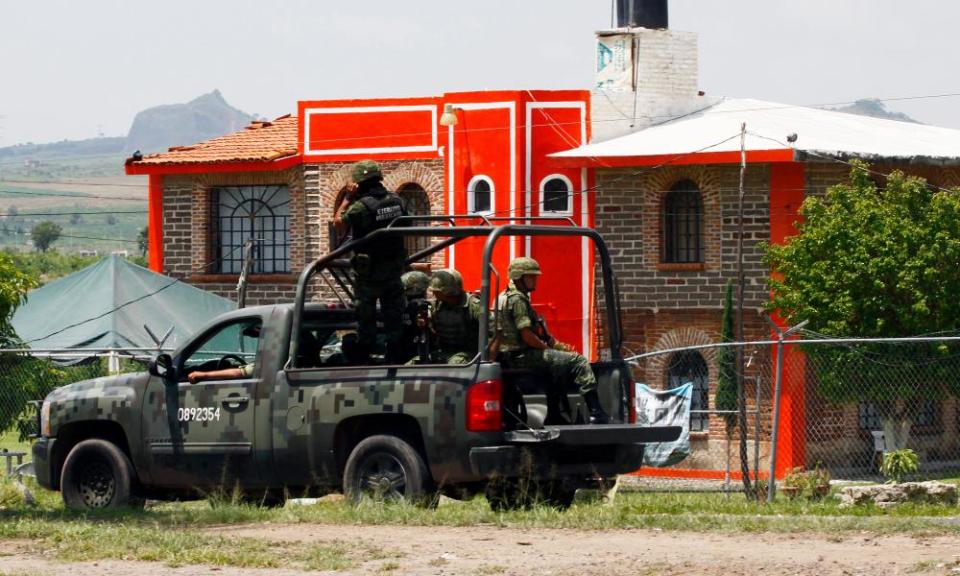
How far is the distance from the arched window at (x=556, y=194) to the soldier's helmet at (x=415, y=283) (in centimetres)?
2060

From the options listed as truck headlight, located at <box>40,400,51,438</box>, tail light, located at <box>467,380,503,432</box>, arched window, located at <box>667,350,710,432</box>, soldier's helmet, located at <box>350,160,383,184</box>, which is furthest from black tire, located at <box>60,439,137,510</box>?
arched window, located at <box>667,350,710,432</box>

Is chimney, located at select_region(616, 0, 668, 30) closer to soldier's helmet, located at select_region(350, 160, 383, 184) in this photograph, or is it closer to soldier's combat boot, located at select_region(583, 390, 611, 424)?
soldier's helmet, located at select_region(350, 160, 383, 184)

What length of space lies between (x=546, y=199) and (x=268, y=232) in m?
6.62

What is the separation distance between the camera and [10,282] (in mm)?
24594

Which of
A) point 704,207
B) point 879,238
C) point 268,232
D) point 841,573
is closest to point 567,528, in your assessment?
point 841,573

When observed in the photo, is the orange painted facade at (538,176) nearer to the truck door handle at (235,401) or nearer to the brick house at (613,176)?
the brick house at (613,176)

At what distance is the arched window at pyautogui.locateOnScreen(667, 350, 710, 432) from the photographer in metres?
33.3

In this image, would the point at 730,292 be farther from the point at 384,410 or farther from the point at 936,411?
the point at 384,410

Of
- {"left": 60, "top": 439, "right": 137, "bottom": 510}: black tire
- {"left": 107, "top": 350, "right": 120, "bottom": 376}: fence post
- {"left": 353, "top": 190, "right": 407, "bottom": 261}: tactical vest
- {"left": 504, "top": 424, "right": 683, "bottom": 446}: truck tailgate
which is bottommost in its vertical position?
{"left": 60, "top": 439, "right": 137, "bottom": 510}: black tire

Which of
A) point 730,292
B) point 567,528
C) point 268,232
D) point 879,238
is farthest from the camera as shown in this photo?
point 268,232

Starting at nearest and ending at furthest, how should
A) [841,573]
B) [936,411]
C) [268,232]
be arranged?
[841,573]
[936,411]
[268,232]

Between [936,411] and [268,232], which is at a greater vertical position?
[268,232]

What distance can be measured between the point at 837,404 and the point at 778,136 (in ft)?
31.8

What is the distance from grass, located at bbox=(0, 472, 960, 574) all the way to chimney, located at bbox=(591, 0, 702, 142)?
76.9 ft
